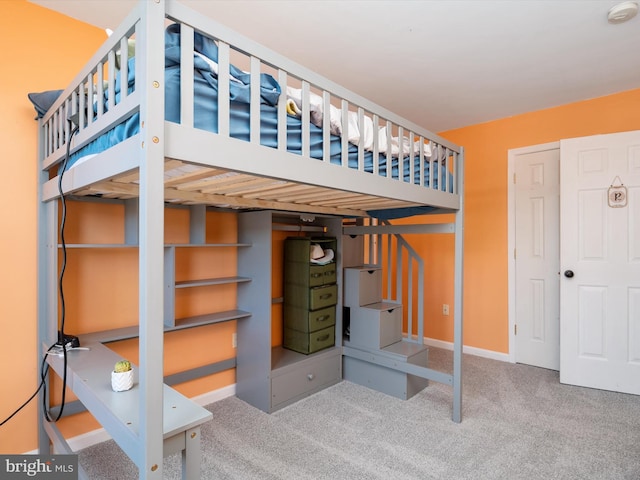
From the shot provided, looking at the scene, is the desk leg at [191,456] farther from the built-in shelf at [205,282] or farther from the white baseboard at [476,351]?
the white baseboard at [476,351]

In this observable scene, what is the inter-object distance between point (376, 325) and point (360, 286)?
1.11ft

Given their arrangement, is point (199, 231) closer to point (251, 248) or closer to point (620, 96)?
point (251, 248)

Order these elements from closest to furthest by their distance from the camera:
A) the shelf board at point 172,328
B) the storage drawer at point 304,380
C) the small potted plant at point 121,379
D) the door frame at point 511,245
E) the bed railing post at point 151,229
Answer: the bed railing post at point 151,229 → the small potted plant at point 121,379 → the shelf board at point 172,328 → the storage drawer at point 304,380 → the door frame at point 511,245

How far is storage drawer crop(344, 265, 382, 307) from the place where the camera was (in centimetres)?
284

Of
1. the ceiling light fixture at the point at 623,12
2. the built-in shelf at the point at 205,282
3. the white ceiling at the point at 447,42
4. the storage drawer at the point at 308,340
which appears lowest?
the storage drawer at the point at 308,340

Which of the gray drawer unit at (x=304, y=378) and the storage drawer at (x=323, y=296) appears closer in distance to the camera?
the gray drawer unit at (x=304, y=378)

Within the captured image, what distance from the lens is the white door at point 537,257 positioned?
3.06 metres

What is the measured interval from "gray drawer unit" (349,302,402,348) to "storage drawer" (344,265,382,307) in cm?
6

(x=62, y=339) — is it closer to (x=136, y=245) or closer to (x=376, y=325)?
(x=136, y=245)

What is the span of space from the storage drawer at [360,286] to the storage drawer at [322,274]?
0.49 ft

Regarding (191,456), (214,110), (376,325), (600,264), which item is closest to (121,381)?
(191,456)

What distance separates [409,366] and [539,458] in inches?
33.5

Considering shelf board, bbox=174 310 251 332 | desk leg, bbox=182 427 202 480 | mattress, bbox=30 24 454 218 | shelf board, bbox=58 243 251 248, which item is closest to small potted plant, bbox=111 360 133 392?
desk leg, bbox=182 427 202 480

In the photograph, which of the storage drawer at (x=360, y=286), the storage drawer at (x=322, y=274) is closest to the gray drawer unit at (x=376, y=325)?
the storage drawer at (x=360, y=286)
